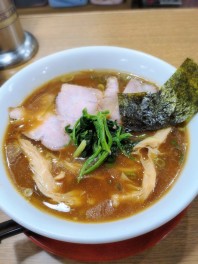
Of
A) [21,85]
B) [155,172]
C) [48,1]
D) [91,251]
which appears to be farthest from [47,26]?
[91,251]

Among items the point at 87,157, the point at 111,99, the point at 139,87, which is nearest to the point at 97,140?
the point at 87,157

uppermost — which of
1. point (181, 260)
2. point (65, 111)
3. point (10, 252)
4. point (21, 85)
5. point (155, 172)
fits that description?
point (21, 85)

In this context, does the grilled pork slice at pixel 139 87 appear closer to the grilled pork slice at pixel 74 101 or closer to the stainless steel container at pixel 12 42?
the grilled pork slice at pixel 74 101

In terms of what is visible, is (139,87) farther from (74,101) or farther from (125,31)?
(125,31)

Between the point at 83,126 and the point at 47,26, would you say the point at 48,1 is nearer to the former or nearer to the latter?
the point at 47,26

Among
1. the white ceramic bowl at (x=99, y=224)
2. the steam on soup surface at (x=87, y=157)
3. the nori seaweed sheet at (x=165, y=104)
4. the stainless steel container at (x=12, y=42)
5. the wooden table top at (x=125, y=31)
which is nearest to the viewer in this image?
the white ceramic bowl at (x=99, y=224)

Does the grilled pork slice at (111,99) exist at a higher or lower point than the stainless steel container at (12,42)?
lower

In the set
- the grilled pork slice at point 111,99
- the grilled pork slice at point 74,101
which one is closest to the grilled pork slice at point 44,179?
the grilled pork slice at point 74,101

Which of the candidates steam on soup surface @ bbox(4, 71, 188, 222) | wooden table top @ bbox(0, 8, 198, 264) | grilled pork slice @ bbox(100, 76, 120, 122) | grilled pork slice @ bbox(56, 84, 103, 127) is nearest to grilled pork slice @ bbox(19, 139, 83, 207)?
steam on soup surface @ bbox(4, 71, 188, 222)
